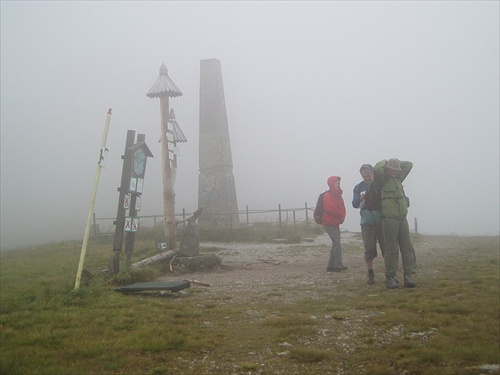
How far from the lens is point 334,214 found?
9.87 meters

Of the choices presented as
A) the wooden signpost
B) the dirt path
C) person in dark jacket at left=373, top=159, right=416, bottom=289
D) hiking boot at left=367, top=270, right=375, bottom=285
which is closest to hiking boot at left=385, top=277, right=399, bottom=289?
person in dark jacket at left=373, top=159, right=416, bottom=289

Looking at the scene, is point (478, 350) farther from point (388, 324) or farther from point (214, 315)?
point (214, 315)

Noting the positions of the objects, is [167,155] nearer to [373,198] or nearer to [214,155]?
[373,198]

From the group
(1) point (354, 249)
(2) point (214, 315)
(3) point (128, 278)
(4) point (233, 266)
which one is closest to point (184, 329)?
(2) point (214, 315)

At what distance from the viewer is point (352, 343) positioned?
4609 millimetres

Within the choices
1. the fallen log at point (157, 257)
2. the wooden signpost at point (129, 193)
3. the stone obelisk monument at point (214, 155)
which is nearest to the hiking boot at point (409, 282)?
the wooden signpost at point (129, 193)

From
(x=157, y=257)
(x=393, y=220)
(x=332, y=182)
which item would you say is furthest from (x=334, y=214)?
(x=157, y=257)

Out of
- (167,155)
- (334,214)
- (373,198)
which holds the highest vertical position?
(167,155)

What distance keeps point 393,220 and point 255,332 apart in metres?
3.27

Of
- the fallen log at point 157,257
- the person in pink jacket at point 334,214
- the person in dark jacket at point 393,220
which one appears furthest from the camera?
the fallen log at point 157,257

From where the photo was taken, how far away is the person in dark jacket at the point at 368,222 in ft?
26.3

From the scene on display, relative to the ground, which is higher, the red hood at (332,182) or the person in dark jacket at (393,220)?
the red hood at (332,182)

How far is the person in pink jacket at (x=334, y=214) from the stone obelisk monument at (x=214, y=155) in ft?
39.3

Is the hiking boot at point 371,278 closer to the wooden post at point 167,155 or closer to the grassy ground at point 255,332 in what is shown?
the grassy ground at point 255,332
